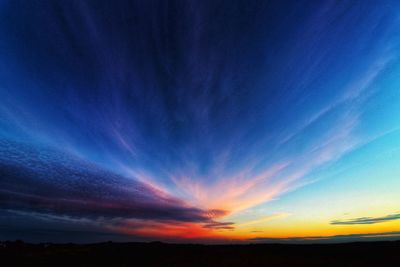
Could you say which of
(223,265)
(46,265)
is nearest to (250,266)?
(223,265)

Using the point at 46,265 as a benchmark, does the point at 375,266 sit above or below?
below

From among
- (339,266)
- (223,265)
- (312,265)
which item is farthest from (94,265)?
(339,266)

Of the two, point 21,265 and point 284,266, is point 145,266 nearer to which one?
point 21,265

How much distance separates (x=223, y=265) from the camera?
3316 centimetres

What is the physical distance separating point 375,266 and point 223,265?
18.7m

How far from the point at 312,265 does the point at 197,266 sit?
14.8 m

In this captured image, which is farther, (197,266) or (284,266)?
(197,266)

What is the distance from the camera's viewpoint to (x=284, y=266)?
3077 cm

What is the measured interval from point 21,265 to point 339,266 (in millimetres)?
40392

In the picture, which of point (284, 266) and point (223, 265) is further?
point (223, 265)

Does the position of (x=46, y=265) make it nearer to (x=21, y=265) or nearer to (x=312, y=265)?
(x=21, y=265)

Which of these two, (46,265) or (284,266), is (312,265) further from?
(46,265)

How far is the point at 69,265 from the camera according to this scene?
33969 millimetres

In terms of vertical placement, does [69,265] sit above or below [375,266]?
above
